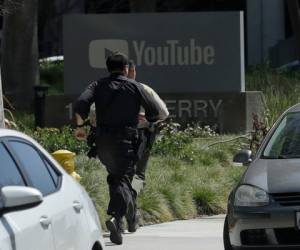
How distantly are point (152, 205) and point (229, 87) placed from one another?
620cm

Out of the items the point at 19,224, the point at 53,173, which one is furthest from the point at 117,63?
the point at 19,224

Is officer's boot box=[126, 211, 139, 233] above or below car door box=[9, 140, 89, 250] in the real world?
below

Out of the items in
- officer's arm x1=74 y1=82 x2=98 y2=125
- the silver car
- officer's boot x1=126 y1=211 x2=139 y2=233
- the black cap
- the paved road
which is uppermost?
the black cap

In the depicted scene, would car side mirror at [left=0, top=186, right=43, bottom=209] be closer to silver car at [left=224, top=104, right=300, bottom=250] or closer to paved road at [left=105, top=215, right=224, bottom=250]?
silver car at [left=224, top=104, right=300, bottom=250]

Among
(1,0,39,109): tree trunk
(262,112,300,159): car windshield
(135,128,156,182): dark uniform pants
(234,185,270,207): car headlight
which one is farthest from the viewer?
(1,0,39,109): tree trunk

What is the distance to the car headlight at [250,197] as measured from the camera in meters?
8.77

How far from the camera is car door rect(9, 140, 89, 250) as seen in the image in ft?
20.9

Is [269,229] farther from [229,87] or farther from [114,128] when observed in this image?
[229,87]

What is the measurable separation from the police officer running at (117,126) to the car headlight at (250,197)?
189 cm

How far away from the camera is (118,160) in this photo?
417 inches

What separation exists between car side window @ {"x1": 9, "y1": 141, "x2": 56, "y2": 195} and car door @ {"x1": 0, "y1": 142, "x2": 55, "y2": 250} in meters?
0.13

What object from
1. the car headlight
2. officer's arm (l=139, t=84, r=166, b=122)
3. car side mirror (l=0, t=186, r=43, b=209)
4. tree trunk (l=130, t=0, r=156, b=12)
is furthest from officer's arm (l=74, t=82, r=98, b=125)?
tree trunk (l=130, t=0, r=156, b=12)

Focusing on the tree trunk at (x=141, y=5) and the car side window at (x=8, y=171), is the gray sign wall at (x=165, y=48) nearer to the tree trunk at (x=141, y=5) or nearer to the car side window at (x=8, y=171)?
the tree trunk at (x=141, y=5)

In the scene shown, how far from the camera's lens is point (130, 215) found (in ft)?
37.4
